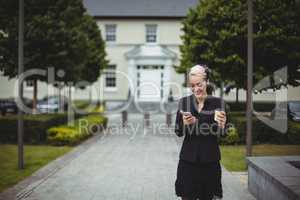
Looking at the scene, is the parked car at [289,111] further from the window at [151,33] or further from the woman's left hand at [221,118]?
the window at [151,33]

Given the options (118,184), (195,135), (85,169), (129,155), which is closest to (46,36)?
(129,155)

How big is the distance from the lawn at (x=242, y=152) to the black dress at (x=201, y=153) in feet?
21.7

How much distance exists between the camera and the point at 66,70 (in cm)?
1998

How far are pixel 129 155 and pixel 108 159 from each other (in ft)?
3.25

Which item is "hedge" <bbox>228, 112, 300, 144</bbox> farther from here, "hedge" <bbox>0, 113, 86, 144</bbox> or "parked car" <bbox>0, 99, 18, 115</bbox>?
"parked car" <bbox>0, 99, 18, 115</bbox>

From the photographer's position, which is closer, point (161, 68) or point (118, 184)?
point (118, 184)

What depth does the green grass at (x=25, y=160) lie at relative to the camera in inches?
401

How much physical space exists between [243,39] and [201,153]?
12.9 m

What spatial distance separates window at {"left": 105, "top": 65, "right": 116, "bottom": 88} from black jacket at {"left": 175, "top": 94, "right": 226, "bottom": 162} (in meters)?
39.8

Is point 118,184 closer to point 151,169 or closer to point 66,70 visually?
point 151,169

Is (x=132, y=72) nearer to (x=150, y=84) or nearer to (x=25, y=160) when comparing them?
(x=150, y=84)

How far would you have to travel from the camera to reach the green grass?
10.2 metres

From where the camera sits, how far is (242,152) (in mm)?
14836

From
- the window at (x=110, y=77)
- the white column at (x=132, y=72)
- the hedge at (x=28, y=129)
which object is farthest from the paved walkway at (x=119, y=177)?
A: the window at (x=110, y=77)
